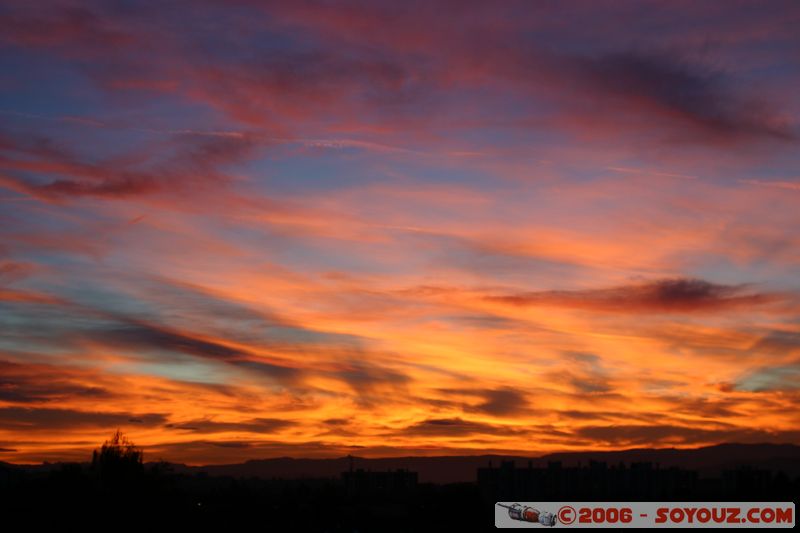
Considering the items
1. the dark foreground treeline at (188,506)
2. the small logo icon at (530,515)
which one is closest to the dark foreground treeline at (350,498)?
the dark foreground treeline at (188,506)

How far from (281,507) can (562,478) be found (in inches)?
2211

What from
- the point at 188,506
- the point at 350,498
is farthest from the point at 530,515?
the point at 350,498

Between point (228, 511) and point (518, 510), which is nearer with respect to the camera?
point (518, 510)

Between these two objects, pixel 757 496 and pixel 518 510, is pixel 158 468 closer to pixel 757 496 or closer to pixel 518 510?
pixel 518 510

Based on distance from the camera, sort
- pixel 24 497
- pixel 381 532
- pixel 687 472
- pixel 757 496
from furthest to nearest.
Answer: pixel 687 472 < pixel 757 496 < pixel 381 532 < pixel 24 497

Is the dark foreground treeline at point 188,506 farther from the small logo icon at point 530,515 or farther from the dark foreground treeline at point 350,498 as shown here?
the small logo icon at point 530,515

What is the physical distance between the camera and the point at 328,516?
13925 cm

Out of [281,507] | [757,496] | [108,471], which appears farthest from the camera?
[757,496]

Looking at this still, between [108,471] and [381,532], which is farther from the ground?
[108,471]

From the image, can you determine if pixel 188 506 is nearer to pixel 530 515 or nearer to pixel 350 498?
pixel 530 515

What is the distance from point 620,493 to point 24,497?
4208 inches

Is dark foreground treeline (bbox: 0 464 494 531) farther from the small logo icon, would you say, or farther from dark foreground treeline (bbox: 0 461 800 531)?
the small logo icon

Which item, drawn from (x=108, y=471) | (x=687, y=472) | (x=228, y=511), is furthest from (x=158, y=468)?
(x=687, y=472)

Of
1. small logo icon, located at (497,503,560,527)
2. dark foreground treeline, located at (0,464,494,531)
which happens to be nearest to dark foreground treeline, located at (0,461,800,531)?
dark foreground treeline, located at (0,464,494,531)
